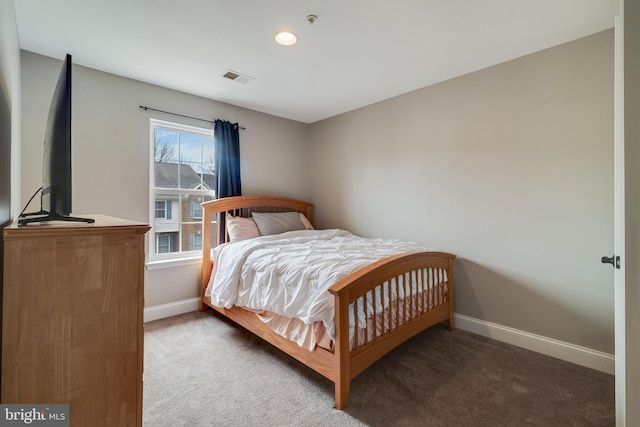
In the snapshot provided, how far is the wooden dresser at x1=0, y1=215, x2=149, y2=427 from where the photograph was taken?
2.58ft

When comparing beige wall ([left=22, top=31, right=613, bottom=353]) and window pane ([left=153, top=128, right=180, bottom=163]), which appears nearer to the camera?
beige wall ([left=22, top=31, right=613, bottom=353])

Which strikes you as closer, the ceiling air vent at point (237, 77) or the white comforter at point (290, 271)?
the white comforter at point (290, 271)

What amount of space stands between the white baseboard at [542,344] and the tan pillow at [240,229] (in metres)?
2.28

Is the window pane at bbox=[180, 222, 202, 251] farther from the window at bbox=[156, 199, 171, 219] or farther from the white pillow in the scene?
the white pillow

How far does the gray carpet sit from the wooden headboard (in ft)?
2.97

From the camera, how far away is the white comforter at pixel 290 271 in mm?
1692

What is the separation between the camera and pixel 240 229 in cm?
306

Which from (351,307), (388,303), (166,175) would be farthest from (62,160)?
(166,175)

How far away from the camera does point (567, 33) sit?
198 cm

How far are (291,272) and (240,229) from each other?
139cm

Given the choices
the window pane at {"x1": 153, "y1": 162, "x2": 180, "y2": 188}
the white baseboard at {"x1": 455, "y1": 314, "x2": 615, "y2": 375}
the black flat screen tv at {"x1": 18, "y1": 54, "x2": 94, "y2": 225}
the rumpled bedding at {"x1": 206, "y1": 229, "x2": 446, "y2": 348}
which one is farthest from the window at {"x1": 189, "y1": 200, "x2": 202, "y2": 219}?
the white baseboard at {"x1": 455, "y1": 314, "x2": 615, "y2": 375}

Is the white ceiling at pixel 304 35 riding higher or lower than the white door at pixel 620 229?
higher

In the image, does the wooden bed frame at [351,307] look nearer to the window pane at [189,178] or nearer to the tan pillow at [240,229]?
the tan pillow at [240,229]

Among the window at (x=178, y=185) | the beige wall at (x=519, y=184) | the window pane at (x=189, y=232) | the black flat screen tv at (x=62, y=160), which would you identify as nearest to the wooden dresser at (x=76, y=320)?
the black flat screen tv at (x=62, y=160)
